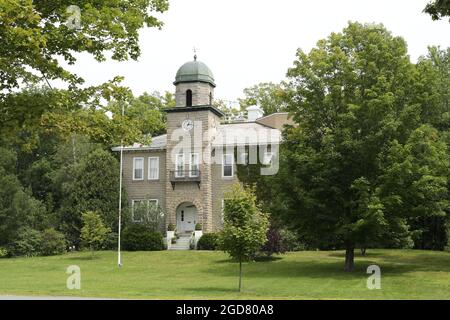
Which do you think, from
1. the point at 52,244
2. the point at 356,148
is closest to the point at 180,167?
the point at 52,244

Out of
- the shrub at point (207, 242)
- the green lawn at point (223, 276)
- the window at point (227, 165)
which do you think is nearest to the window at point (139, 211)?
the green lawn at point (223, 276)

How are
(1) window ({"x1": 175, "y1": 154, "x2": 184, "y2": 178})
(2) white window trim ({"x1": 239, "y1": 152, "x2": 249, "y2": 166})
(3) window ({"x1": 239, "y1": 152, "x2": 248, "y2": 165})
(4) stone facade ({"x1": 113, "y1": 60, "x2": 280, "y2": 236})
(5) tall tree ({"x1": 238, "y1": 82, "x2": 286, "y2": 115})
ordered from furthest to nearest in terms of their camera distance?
1. (5) tall tree ({"x1": 238, "y1": 82, "x2": 286, "y2": 115})
2. (1) window ({"x1": 175, "y1": 154, "x2": 184, "y2": 178})
3. (4) stone facade ({"x1": 113, "y1": 60, "x2": 280, "y2": 236})
4. (3) window ({"x1": 239, "y1": 152, "x2": 248, "y2": 165})
5. (2) white window trim ({"x1": 239, "y1": 152, "x2": 249, "y2": 166})

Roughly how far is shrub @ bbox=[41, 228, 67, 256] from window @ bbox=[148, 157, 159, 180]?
8.27m

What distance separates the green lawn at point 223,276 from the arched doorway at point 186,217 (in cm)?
612

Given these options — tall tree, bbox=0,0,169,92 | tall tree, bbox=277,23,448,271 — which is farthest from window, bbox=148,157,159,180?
tall tree, bbox=0,0,169,92

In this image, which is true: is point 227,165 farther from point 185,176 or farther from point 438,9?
point 438,9

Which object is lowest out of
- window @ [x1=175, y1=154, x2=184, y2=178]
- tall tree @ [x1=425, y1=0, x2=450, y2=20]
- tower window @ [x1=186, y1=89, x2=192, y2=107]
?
window @ [x1=175, y1=154, x2=184, y2=178]

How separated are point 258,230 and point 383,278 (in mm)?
6777

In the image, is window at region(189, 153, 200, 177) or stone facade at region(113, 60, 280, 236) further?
window at region(189, 153, 200, 177)

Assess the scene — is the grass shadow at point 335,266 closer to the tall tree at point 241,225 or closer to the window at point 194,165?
the tall tree at point 241,225

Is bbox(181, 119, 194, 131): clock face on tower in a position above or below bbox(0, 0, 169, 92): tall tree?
above

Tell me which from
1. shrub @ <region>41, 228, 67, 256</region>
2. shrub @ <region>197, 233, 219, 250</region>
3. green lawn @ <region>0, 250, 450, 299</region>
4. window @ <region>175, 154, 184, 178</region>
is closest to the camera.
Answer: green lawn @ <region>0, 250, 450, 299</region>

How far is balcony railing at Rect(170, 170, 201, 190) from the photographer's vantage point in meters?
42.7

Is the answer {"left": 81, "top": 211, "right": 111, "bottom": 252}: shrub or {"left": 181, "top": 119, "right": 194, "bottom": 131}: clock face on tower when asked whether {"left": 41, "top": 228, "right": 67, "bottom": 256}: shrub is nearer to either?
{"left": 81, "top": 211, "right": 111, "bottom": 252}: shrub
